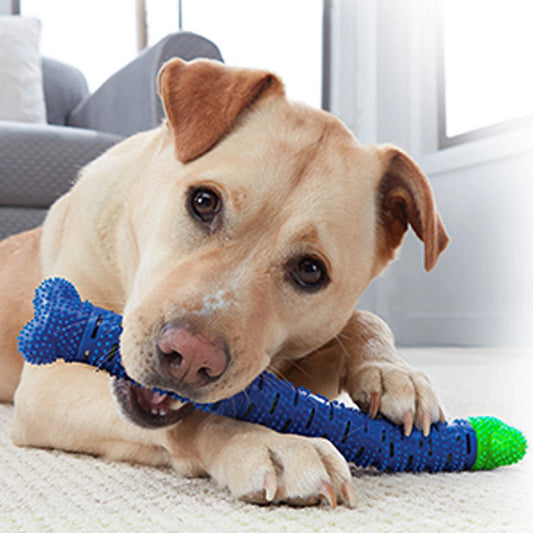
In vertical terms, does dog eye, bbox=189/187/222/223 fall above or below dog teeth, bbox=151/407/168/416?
above

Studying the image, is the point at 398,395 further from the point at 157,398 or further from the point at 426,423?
the point at 157,398

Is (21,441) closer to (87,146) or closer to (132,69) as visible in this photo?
(87,146)

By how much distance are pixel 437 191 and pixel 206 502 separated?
4.17 meters

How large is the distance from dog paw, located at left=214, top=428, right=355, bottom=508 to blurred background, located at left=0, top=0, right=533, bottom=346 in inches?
140

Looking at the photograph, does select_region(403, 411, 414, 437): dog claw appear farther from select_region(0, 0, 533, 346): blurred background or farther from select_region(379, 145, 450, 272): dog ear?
select_region(0, 0, 533, 346): blurred background

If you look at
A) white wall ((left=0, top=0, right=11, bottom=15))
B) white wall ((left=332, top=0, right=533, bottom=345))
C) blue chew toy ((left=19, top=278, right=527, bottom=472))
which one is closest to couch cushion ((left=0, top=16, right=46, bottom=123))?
white wall ((left=0, top=0, right=11, bottom=15))

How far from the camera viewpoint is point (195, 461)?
1041mm

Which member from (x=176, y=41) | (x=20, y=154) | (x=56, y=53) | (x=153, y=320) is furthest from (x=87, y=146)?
(x=56, y=53)

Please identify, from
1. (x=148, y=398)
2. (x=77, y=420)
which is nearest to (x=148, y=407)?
(x=148, y=398)

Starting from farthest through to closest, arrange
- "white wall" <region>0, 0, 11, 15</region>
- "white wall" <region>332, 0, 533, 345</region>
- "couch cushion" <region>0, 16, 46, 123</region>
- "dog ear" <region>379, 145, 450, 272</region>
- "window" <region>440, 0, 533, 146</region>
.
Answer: "white wall" <region>0, 0, 11, 15</region>
"window" <region>440, 0, 533, 146</region>
"white wall" <region>332, 0, 533, 345</region>
"couch cushion" <region>0, 16, 46, 123</region>
"dog ear" <region>379, 145, 450, 272</region>

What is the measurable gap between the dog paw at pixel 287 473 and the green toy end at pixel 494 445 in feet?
1.20

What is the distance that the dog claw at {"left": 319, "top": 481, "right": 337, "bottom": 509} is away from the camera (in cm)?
85

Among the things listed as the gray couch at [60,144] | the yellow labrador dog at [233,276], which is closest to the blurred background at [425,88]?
the gray couch at [60,144]

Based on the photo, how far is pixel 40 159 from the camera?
2.98 m
